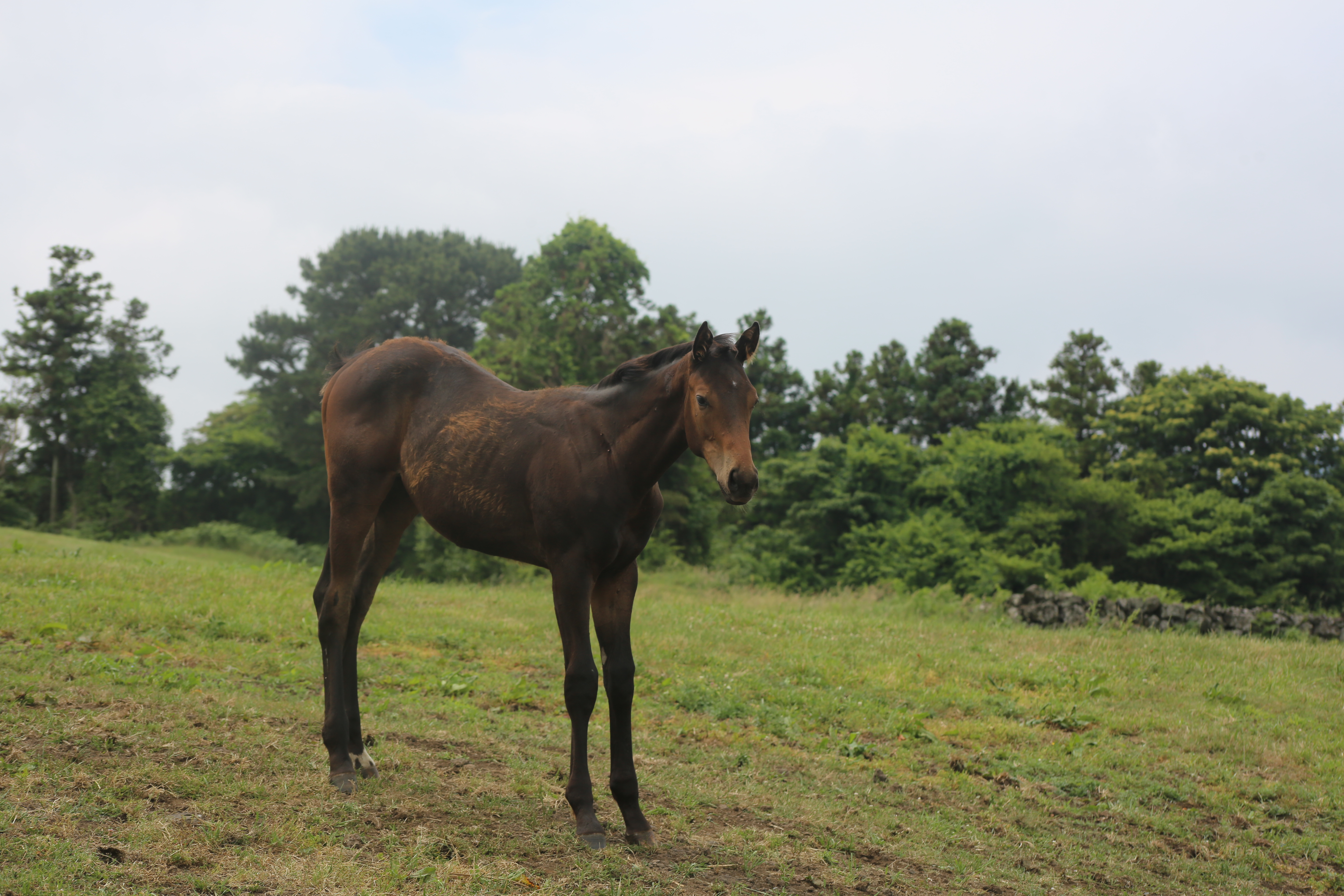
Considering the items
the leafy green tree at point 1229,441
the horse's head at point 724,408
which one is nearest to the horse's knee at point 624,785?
the horse's head at point 724,408

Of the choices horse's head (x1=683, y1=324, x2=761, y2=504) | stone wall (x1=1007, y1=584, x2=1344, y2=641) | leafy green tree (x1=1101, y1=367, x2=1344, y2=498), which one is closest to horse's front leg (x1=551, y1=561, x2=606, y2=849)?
horse's head (x1=683, y1=324, x2=761, y2=504)

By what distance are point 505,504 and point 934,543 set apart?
79.1ft

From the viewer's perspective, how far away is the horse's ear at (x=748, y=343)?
4609mm

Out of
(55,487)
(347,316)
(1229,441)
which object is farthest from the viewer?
(347,316)

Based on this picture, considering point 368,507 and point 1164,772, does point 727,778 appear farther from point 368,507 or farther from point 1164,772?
point 1164,772

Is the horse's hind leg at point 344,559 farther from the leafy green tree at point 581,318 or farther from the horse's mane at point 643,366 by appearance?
the leafy green tree at point 581,318

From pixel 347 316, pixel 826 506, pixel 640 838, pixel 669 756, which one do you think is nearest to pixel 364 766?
pixel 640 838

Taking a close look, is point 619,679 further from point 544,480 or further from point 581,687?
point 544,480

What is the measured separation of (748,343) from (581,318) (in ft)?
84.4

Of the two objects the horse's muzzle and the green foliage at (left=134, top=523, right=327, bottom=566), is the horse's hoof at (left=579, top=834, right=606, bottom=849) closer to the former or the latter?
the horse's muzzle

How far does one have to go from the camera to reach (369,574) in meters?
5.74

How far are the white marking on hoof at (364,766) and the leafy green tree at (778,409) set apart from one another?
3343cm

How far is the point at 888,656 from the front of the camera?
11898 mm

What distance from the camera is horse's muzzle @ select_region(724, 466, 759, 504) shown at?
4.14 m
